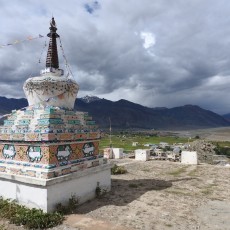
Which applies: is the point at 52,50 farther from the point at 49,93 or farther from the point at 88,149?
the point at 88,149

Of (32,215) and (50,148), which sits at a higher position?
(50,148)

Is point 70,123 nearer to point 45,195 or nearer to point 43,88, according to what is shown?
point 43,88

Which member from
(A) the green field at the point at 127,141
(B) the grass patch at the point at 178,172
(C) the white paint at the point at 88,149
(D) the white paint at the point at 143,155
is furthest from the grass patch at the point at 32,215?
(A) the green field at the point at 127,141

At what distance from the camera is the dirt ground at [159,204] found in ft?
38.0

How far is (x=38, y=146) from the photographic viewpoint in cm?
1334

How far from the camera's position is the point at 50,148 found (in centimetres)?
1310

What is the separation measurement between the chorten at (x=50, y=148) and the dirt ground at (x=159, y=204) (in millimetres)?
1277

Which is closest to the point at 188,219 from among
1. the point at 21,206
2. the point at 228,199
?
the point at 228,199

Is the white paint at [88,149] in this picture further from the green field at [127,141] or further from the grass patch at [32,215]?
the green field at [127,141]

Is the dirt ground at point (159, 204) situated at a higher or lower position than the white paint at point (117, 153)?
lower

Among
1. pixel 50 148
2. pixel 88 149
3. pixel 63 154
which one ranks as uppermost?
pixel 50 148

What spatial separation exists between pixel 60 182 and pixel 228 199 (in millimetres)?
8844

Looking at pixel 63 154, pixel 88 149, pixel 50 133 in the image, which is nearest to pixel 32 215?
pixel 63 154

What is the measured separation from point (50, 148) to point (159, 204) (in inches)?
230
